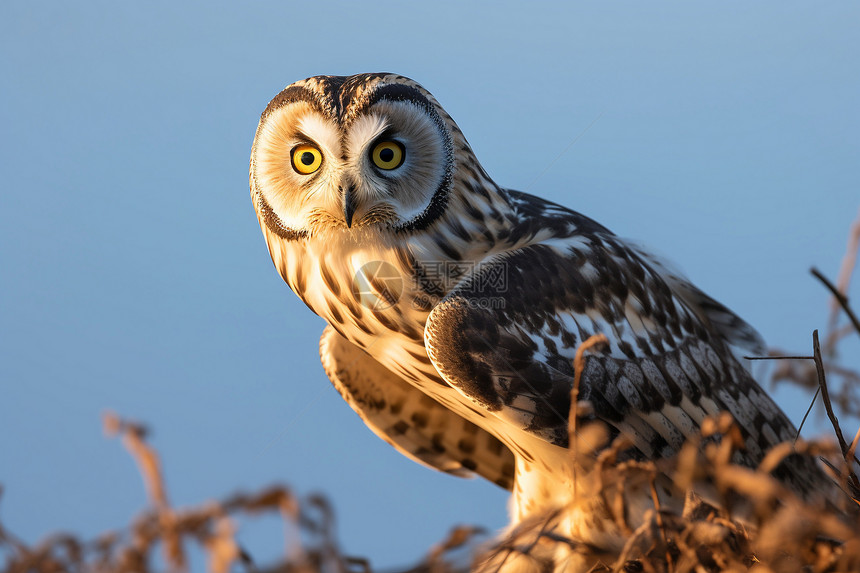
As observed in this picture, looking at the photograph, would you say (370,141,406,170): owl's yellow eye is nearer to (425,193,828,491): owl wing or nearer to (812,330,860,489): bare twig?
(425,193,828,491): owl wing

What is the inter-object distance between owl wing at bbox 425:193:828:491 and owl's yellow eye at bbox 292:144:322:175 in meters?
0.37

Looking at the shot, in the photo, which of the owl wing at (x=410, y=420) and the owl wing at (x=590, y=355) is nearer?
the owl wing at (x=590, y=355)

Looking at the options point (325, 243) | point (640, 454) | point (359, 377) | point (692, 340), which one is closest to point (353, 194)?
point (325, 243)

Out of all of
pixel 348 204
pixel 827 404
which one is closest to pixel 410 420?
pixel 348 204

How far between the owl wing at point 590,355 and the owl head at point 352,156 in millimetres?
223

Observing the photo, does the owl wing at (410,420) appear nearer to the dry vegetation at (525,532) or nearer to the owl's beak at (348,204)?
the owl's beak at (348,204)

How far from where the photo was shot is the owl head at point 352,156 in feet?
4.56

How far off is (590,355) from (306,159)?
2.25 feet

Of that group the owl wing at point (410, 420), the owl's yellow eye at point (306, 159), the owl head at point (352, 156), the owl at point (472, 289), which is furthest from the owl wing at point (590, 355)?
the owl wing at point (410, 420)

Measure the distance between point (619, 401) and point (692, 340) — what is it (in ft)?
1.24

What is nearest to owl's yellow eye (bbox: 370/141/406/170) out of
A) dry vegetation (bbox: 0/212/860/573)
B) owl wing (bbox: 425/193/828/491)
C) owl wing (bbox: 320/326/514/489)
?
owl wing (bbox: 425/193/828/491)

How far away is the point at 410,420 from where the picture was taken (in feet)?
6.21

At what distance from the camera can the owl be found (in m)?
1.35

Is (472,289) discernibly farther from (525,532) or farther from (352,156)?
(525,532)
